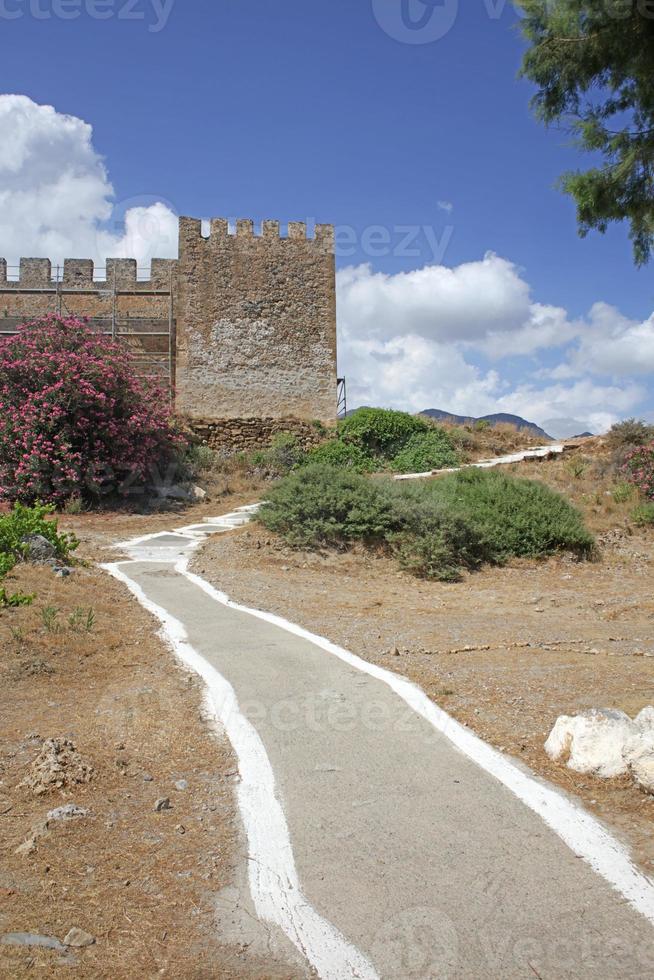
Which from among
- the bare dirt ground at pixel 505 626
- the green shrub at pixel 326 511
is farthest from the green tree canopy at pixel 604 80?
the green shrub at pixel 326 511

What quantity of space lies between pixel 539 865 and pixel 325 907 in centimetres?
89

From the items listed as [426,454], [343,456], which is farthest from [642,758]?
[426,454]

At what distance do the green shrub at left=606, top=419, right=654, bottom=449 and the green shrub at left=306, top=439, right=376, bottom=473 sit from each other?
696 cm

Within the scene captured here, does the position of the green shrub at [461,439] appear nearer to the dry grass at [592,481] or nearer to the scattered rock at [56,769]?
the dry grass at [592,481]

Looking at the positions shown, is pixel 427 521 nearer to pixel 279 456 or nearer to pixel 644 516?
pixel 644 516

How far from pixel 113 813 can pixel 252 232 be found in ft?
75.9

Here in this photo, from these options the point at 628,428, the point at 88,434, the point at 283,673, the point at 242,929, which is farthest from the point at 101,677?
the point at 628,428

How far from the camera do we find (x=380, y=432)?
22.1 meters

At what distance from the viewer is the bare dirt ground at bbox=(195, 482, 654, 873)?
4332 millimetres

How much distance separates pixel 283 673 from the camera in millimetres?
5449

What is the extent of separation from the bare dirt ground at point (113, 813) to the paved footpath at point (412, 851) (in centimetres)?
22

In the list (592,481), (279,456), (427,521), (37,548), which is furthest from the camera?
(279,456)

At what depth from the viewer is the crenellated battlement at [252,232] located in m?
23.7

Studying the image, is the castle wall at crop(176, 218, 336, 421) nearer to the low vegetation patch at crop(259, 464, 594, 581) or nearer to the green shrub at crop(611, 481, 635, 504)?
the green shrub at crop(611, 481, 635, 504)
